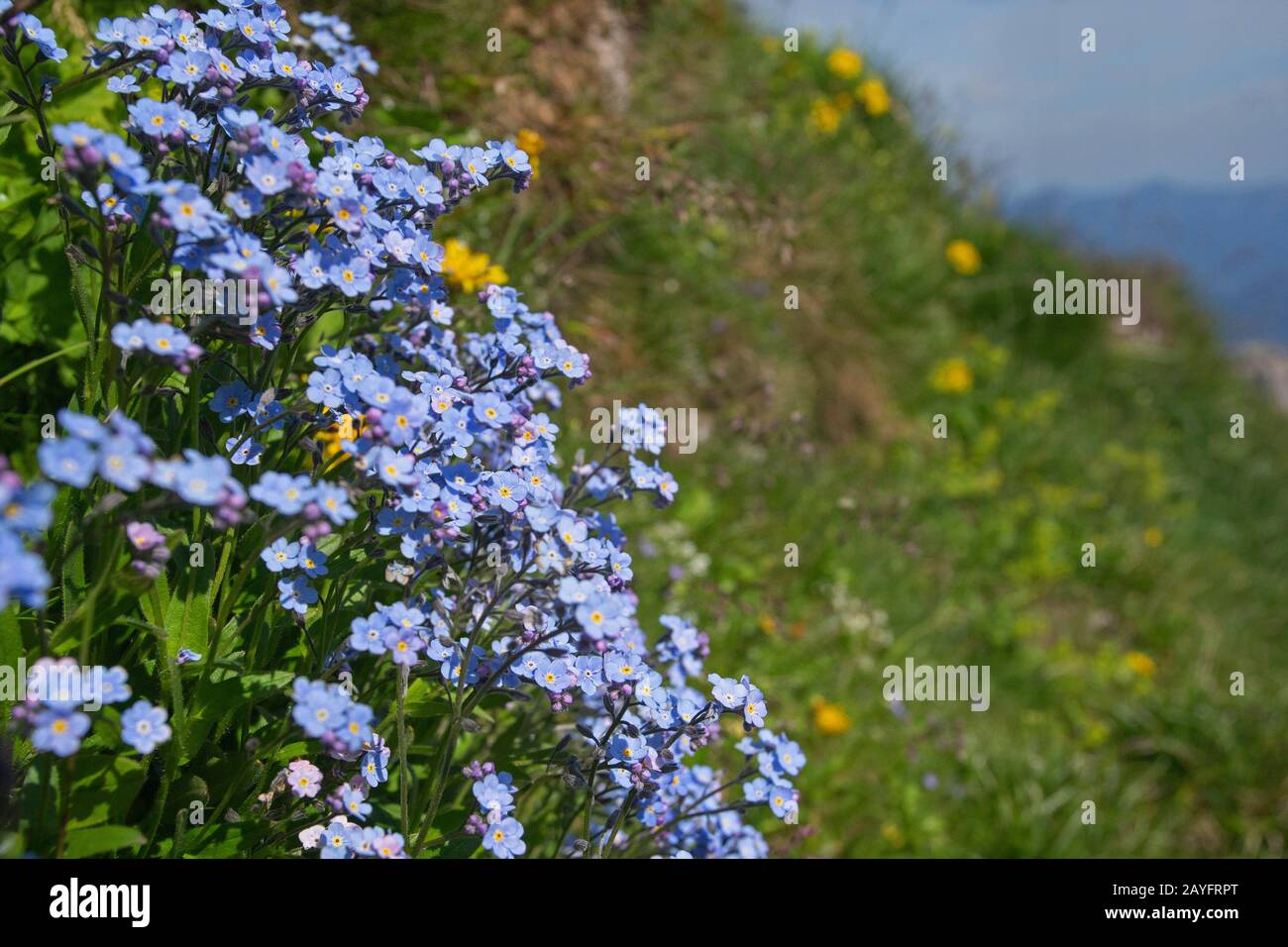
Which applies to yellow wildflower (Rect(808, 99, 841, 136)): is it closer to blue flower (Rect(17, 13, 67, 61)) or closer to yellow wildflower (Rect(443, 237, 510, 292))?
yellow wildflower (Rect(443, 237, 510, 292))

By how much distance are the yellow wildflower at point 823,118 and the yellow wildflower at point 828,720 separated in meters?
4.62

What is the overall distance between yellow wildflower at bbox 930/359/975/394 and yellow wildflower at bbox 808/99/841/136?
1882mm

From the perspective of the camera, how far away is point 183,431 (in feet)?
6.16

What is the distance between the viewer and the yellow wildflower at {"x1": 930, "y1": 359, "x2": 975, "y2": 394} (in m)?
7.13

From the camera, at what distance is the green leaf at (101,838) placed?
146cm

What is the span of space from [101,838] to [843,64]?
814cm

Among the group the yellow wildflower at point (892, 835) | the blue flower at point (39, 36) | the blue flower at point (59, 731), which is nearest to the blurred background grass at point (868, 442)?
the yellow wildflower at point (892, 835)

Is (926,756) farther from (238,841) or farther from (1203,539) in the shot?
(1203,539)

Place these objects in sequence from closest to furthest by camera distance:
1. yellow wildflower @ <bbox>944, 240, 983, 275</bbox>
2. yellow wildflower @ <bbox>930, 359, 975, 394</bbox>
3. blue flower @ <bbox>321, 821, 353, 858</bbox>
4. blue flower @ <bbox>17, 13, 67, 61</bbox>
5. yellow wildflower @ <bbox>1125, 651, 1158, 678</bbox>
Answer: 1. blue flower @ <bbox>321, 821, 353, 858</bbox>
2. blue flower @ <bbox>17, 13, 67, 61</bbox>
3. yellow wildflower @ <bbox>1125, 651, 1158, 678</bbox>
4. yellow wildflower @ <bbox>930, 359, 975, 394</bbox>
5. yellow wildflower @ <bbox>944, 240, 983, 275</bbox>

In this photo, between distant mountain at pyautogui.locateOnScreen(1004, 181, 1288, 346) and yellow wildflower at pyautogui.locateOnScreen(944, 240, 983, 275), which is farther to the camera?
distant mountain at pyautogui.locateOnScreen(1004, 181, 1288, 346)

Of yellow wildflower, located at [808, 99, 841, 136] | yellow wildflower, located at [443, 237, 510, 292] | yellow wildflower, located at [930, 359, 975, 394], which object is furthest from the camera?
yellow wildflower, located at [808, 99, 841, 136]

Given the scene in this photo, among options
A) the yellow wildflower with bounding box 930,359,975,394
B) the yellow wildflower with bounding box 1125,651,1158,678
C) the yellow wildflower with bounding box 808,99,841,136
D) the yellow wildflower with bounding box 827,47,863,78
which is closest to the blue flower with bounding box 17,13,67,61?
the yellow wildflower with bounding box 1125,651,1158,678

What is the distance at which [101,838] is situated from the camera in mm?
1463

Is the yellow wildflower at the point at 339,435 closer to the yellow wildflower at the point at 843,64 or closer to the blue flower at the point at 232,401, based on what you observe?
the blue flower at the point at 232,401
